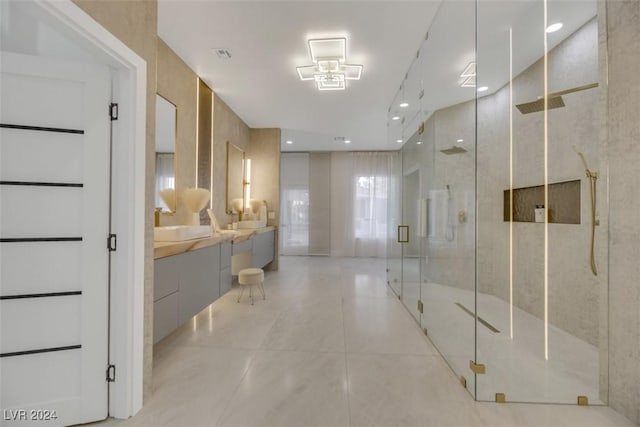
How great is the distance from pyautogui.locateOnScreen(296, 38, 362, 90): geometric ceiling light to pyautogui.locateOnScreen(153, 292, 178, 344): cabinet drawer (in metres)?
2.69

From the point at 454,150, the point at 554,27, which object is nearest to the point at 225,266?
the point at 454,150

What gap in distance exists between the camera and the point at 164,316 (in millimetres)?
2035

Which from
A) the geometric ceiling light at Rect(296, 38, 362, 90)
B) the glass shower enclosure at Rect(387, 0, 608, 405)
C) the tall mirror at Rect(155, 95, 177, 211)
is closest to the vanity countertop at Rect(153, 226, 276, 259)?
the tall mirror at Rect(155, 95, 177, 211)

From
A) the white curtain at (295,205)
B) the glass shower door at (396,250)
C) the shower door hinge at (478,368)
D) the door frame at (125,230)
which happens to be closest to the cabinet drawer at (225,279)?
the door frame at (125,230)

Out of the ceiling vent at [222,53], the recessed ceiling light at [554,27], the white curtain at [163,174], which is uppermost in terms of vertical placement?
the ceiling vent at [222,53]

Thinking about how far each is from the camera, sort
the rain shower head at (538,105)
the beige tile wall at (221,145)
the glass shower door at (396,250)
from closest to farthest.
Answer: the rain shower head at (538,105)
the glass shower door at (396,250)
the beige tile wall at (221,145)

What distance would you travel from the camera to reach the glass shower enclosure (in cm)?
185

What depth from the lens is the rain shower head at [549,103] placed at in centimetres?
200

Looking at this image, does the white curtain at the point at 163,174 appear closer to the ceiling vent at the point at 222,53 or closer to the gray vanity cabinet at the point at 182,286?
the gray vanity cabinet at the point at 182,286

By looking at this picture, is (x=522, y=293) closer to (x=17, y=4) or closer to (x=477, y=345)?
(x=477, y=345)

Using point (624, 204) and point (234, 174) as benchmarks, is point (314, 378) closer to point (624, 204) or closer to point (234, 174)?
point (624, 204)

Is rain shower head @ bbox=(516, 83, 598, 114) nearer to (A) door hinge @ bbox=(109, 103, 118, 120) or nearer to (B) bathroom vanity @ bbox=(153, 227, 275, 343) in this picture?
(A) door hinge @ bbox=(109, 103, 118, 120)

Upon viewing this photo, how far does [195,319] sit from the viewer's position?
3.04 metres

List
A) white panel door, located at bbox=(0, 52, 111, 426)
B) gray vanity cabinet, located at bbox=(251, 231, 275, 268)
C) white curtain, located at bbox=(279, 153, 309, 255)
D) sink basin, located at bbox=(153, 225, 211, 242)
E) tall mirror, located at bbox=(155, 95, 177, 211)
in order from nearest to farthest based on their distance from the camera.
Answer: white panel door, located at bbox=(0, 52, 111, 426), sink basin, located at bbox=(153, 225, 211, 242), tall mirror, located at bbox=(155, 95, 177, 211), gray vanity cabinet, located at bbox=(251, 231, 275, 268), white curtain, located at bbox=(279, 153, 309, 255)
